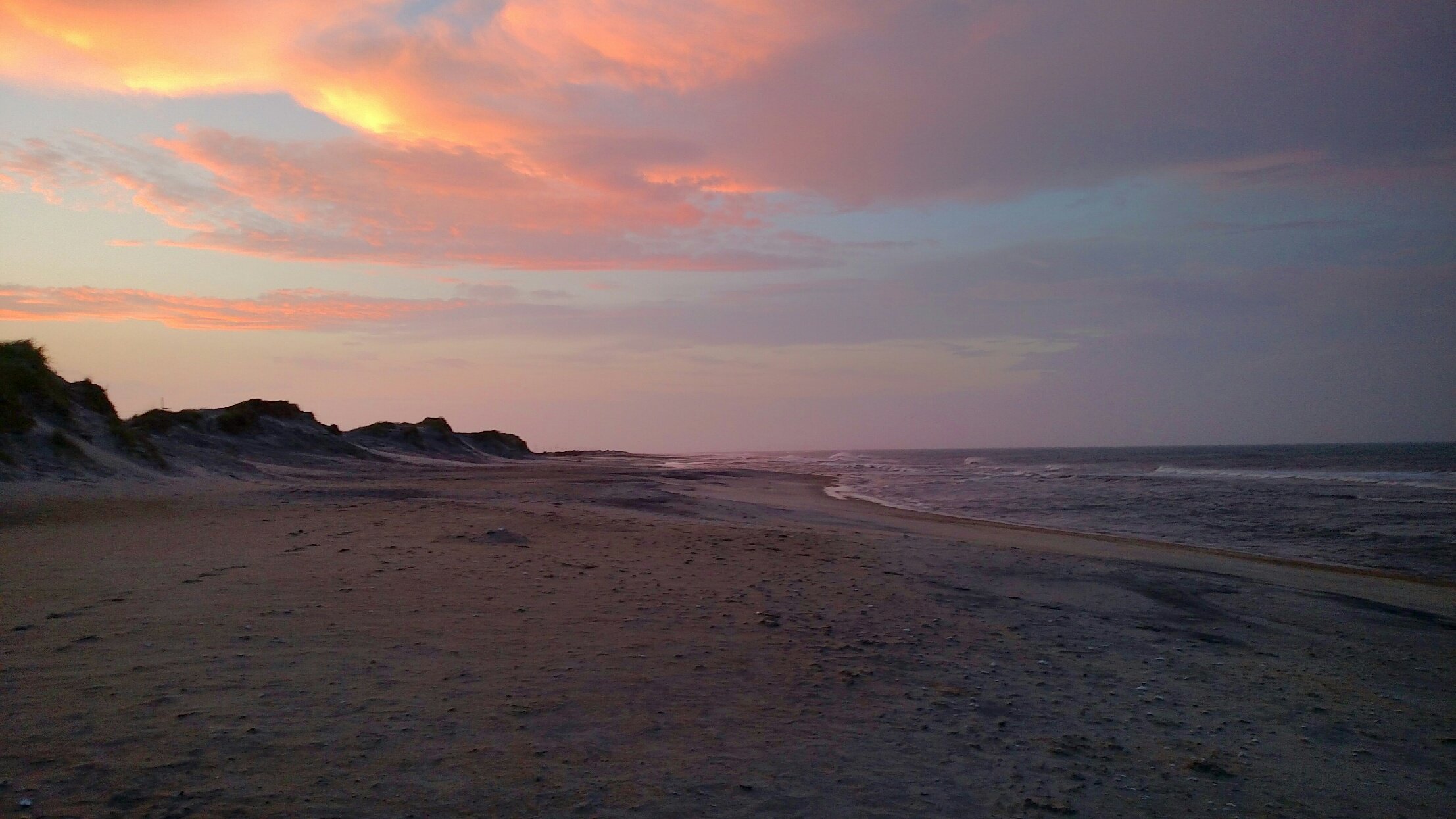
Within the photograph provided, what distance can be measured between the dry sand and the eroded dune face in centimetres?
546

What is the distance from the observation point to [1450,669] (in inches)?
324

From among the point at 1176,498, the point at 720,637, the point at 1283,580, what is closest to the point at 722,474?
the point at 1176,498

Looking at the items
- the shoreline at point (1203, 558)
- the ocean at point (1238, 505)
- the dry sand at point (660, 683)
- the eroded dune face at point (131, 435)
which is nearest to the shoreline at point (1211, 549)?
the shoreline at point (1203, 558)

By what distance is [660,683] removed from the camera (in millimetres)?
5988

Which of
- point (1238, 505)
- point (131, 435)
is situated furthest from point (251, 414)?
point (1238, 505)

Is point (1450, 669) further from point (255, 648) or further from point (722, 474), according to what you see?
point (722, 474)

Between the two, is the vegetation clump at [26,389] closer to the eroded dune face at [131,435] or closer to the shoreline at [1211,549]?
the eroded dune face at [131,435]

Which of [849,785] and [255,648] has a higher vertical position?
[255,648]

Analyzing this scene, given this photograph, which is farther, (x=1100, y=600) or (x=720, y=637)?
(x=1100, y=600)

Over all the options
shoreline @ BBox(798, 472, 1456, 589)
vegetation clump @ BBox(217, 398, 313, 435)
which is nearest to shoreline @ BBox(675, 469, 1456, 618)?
shoreline @ BBox(798, 472, 1456, 589)

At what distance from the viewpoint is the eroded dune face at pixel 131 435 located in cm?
1552

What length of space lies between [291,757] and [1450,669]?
35.7 ft

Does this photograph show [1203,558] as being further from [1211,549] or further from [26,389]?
[26,389]

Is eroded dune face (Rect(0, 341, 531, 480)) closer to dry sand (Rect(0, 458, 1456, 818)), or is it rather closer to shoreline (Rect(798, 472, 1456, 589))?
dry sand (Rect(0, 458, 1456, 818))
